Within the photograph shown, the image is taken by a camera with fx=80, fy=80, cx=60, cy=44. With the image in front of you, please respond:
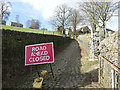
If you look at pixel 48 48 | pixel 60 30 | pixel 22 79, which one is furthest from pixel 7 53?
pixel 60 30

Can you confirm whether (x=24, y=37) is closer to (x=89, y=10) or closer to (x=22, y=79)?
(x=22, y=79)

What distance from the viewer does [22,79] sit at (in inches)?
160

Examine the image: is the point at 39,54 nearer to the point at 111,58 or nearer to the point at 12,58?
the point at 12,58

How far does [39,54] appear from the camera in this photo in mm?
3943

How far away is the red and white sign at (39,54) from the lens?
390cm

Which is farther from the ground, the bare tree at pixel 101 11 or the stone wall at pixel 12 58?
the bare tree at pixel 101 11

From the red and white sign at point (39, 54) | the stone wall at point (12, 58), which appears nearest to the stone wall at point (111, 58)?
the red and white sign at point (39, 54)

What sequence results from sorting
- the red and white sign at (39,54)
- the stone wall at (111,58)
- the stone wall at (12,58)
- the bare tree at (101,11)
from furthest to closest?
the bare tree at (101,11) → the red and white sign at (39,54) → the stone wall at (12,58) → the stone wall at (111,58)

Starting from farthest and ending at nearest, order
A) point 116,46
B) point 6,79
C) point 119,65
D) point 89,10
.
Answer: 1. point 89,10
2. point 6,79
3. point 116,46
4. point 119,65

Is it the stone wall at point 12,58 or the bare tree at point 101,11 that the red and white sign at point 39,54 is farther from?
the bare tree at point 101,11

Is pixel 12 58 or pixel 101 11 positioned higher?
pixel 101 11

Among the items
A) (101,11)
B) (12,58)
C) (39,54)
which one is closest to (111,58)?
(39,54)

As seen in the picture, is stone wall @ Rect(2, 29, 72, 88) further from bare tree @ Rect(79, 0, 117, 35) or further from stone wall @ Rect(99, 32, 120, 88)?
bare tree @ Rect(79, 0, 117, 35)

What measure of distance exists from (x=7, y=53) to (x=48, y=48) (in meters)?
1.91
